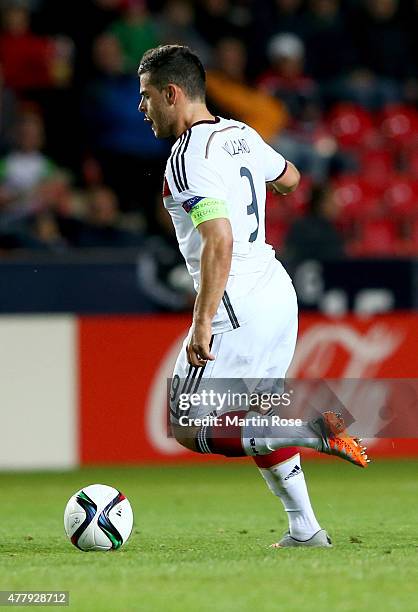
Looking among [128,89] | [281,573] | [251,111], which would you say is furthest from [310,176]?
[281,573]

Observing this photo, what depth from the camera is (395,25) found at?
15.3 m

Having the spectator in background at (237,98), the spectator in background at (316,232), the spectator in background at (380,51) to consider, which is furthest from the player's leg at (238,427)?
the spectator in background at (380,51)

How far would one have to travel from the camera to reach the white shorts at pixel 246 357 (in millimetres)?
5961

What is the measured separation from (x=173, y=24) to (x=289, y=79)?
1.31 m

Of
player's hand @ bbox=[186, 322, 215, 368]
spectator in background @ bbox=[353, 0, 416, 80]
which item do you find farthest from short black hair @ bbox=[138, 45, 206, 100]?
spectator in background @ bbox=[353, 0, 416, 80]

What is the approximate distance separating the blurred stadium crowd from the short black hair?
18.1 ft

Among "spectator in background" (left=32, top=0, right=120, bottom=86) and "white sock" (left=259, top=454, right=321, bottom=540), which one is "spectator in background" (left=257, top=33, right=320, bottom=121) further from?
"white sock" (left=259, top=454, right=321, bottom=540)

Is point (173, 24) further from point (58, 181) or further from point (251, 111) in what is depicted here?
point (58, 181)

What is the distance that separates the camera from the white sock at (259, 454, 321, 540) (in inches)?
239

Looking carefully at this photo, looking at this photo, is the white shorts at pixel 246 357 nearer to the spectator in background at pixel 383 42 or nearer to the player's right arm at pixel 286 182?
the player's right arm at pixel 286 182

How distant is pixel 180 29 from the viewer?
14.3 metres

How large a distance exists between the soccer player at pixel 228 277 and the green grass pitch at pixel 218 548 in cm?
45

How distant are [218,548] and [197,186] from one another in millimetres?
1652

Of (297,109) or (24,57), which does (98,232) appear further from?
(297,109)
